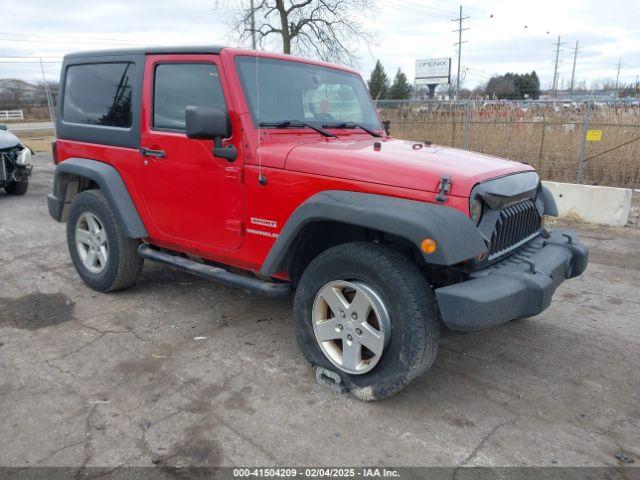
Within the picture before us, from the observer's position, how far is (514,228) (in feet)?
10.6

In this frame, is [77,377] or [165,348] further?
[165,348]

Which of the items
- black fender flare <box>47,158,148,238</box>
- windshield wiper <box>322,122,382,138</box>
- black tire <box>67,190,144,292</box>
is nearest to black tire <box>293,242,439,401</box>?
windshield wiper <box>322,122,382,138</box>

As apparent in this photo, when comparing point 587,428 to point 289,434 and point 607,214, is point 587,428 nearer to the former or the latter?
point 289,434

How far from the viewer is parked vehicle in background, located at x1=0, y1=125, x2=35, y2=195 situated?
9.18 metres

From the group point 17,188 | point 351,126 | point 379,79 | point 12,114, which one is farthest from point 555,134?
point 379,79

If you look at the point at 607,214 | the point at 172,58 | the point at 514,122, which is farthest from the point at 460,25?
the point at 172,58

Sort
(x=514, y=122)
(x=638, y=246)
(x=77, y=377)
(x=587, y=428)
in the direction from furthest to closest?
(x=514, y=122), (x=638, y=246), (x=77, y=377), (x=587, y=428)

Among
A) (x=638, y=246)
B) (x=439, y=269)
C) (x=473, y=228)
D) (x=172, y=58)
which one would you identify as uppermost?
(x=172, y=58)

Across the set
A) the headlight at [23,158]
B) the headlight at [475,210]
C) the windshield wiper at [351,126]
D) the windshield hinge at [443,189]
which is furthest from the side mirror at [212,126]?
the headlight at [23,158]

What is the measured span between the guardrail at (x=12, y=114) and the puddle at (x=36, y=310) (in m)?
37.2

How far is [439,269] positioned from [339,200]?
2.37 feet

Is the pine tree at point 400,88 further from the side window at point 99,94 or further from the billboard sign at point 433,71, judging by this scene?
the side window at point 99,94

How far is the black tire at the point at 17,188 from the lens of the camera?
9.62 m

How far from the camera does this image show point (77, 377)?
10.7 feet
